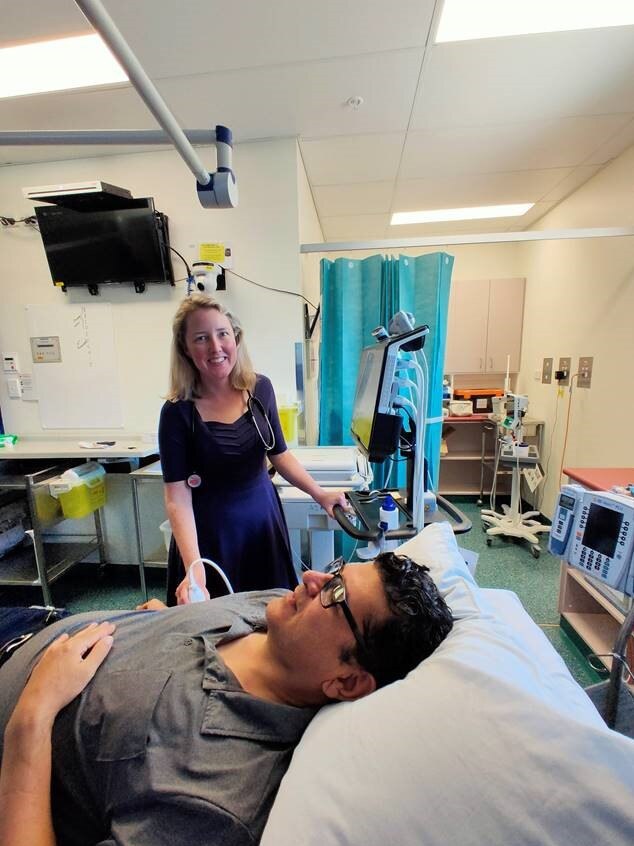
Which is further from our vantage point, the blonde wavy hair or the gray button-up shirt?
the blonde wavy hair

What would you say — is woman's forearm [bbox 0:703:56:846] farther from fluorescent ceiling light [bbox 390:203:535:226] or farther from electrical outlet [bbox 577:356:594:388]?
fluorescent ceiling light [bbox 390:203:535:226]

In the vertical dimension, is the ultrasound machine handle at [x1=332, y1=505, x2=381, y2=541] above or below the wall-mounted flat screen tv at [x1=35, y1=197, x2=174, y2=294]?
below

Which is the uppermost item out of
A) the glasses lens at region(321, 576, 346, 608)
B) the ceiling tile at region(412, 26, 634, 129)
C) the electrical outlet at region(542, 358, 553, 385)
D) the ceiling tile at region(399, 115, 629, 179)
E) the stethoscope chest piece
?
the ceiling tile at region(399, 115, 629, 179)

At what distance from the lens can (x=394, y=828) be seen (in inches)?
18.7

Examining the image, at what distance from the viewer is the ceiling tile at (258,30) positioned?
128cm

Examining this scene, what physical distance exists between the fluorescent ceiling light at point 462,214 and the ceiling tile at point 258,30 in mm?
1919

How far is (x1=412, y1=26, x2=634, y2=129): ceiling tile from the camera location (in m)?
1.47

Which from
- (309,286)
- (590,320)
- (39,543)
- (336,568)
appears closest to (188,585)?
(336,568)

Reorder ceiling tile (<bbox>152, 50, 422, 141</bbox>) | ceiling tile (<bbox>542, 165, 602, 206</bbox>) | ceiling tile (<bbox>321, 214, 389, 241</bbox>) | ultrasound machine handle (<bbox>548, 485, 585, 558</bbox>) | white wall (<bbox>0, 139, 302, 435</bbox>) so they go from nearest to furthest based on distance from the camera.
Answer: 1. ultrasound machine handle (<bbox>548, 485, 585, 558</bbox>)
2. ceiling tile (<bbox>152, 50, 422, 141</bbox>)
3. white wall (<bbox>0, 139, 302, 435</bbox>)
4. ceiling tile (<bbox>542, 165, 602, 206</bbox>)
5. ceiling tile (<bbox>321, 214, 389, 241</bbox>)

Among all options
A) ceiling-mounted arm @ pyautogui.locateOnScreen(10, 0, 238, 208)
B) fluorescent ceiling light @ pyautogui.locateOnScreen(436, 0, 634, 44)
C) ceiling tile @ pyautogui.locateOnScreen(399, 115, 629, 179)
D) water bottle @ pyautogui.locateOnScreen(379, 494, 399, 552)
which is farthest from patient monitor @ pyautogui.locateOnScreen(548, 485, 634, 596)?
ceiling tile @ pyautogui.locateOnScreen(399, 115, 629, 179)

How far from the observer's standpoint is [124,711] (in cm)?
64

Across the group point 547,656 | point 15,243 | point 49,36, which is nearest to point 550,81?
point 49,36

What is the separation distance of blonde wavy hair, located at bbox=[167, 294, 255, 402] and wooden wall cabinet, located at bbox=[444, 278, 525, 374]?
9.81ft

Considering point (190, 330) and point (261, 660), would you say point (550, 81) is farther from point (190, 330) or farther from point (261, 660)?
point (261, 660)
